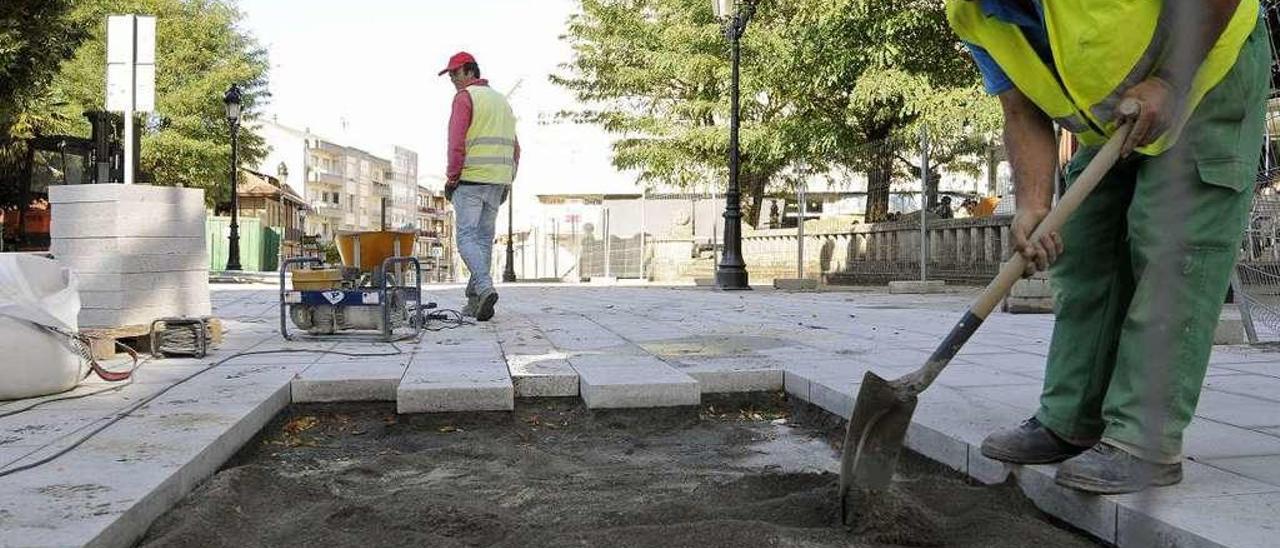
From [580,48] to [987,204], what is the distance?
11048mm

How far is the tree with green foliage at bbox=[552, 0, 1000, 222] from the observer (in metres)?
13.4

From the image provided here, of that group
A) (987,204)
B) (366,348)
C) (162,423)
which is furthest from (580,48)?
(162,423)

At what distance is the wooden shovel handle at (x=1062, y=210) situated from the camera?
200cm

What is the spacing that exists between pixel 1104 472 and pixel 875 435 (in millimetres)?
521

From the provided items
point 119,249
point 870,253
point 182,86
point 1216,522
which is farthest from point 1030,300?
point 182,86

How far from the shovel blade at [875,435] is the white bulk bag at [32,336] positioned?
2.84m

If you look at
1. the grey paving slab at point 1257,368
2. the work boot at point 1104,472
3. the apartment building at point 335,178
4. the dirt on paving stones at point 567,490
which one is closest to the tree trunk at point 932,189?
the grey paving slab at point 1257,368

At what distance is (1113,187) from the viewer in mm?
2336

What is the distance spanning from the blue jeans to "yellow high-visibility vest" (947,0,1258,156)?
5.16 meters

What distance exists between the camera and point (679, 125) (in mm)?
21109

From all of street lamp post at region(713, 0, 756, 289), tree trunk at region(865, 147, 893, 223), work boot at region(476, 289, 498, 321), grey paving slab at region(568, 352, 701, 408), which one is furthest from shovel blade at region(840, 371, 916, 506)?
tree trunk at region(865, 147, 893, 223)

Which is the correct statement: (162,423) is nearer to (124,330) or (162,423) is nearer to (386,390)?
(386,390)

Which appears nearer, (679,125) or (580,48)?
(679,125)

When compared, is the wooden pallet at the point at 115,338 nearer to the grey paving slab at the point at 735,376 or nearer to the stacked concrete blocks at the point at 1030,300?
the grey paving slab at the point at 735,376
